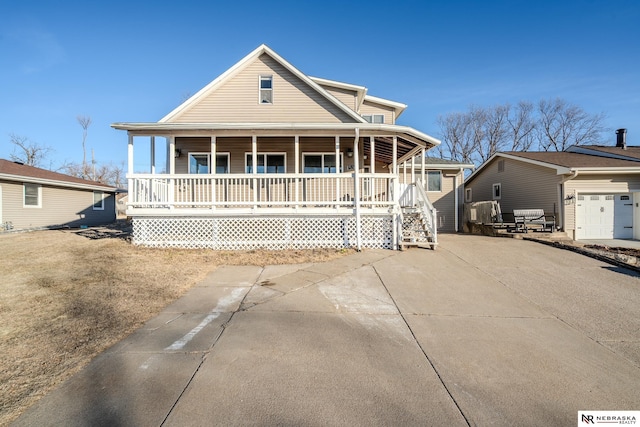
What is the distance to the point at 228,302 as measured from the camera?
444 cm

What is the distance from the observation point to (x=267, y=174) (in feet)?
29.4

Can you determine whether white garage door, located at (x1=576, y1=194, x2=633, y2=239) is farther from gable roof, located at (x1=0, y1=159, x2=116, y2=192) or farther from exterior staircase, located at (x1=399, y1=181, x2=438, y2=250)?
gable roof, located at (x1=0, y1=159, x2=116, y2=192)

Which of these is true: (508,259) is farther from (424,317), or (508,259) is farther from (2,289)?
(2,289)

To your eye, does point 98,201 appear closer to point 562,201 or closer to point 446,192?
point 446,192

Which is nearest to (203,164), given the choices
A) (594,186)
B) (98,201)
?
(98,201)

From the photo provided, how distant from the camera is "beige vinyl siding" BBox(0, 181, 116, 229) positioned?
14.1 m

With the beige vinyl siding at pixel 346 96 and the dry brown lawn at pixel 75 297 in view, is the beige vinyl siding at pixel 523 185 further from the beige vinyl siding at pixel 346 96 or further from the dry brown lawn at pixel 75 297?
the dry brown lawn at pixel 75 297

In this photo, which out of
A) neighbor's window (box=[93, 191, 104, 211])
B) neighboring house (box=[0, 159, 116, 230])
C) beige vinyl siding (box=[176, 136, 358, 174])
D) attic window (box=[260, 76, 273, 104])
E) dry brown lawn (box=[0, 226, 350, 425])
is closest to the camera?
dry brown lawn (box=[0, 226, 350, 425])

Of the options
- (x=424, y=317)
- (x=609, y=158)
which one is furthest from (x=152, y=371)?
(x=609, y=158)

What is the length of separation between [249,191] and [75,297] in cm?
578

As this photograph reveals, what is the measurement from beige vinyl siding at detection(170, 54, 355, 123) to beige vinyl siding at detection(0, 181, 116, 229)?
1124 centimetres

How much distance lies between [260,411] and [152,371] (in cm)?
116

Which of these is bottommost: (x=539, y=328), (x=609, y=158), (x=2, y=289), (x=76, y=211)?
(x=539, y=328)

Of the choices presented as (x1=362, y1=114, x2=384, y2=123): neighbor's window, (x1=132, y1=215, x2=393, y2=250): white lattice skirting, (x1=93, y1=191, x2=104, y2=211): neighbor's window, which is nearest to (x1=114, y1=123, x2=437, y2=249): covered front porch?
(x1=132, y1=215, x2=393, y2=250): white lattice skirting
